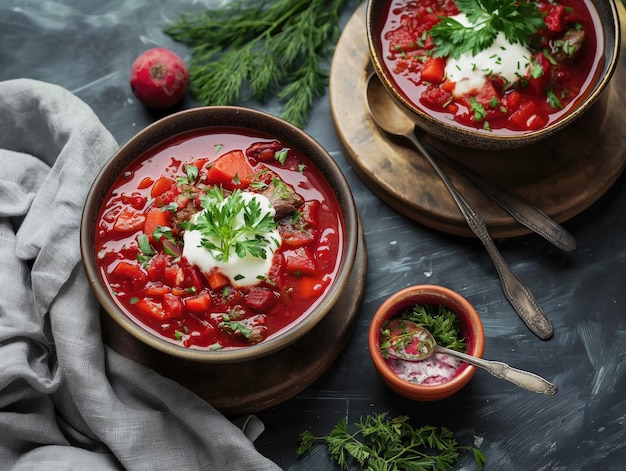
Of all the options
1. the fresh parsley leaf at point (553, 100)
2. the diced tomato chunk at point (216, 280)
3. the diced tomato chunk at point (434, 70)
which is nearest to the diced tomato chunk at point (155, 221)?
the diced tomato chunk at point (216, 280)

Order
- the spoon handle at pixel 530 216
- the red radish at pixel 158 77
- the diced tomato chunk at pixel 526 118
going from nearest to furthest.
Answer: the diced tomato chunk at pixel 526 118
the spoon handle at pixel 530 216
the red radish at pixel 158 77

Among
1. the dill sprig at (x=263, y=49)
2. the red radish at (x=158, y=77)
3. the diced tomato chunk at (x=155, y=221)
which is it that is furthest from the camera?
the dill sprig at (x=263, y=49)

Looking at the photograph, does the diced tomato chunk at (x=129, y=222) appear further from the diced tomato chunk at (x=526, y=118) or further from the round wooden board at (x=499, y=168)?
the diced tomato chunk at (x=526, y=118)

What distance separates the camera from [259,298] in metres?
3.65

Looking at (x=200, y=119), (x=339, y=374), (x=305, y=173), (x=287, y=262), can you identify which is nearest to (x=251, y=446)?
(x=339, y=374)

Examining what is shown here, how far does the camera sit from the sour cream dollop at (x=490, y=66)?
4074 mm

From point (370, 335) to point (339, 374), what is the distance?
344 mm

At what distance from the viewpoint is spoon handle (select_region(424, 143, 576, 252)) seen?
4148mm

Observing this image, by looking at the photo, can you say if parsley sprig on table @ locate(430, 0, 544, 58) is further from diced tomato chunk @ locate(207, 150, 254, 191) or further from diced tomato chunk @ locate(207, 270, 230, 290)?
diced tomato chunk @ locate(207, 270, 230, 290)

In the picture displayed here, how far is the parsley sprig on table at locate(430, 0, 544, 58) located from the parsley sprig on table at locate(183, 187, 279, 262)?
1.25 meters

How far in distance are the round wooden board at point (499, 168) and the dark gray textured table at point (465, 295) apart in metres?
0.13

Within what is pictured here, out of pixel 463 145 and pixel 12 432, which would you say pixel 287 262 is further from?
pixel 12 432

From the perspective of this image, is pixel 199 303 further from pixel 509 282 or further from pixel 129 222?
pixel 509 282

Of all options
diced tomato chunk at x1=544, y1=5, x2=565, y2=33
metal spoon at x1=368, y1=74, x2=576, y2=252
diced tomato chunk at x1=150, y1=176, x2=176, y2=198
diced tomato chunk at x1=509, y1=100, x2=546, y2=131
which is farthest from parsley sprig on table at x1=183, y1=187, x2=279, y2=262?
diced tomato chunk at x1=544, y1=5, x2=565, y2=33
